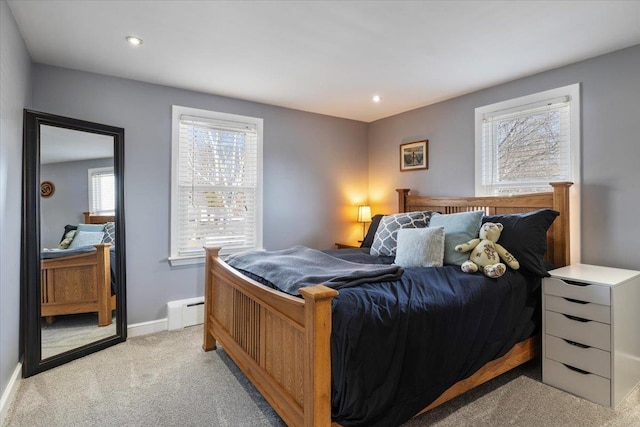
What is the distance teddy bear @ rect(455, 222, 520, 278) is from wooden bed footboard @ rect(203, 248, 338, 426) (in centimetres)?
125

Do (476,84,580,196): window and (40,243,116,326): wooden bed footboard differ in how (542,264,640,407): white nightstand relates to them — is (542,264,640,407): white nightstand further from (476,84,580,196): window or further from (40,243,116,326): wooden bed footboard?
(40,243,116,326): wooden bed footboard

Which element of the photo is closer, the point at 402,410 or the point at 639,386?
the point at 402,410

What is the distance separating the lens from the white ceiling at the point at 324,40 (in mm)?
1993

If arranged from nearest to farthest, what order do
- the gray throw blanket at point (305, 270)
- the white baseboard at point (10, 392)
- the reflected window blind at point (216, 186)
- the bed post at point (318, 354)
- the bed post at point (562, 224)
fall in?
the bed post at point (318, 354) → the gray throw blanket at point (305, 270) → the white baseboard at point (10, 392) → the bed post at point (562, 224) → the reflected window blind at point (216, 186)

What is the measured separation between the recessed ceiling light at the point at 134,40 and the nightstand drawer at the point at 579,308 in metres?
3.22

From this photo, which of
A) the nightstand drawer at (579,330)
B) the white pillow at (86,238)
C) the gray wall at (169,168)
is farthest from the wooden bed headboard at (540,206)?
the white pillow at (86,238)

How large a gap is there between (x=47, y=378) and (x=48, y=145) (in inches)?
63.5

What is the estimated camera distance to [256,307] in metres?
1.99

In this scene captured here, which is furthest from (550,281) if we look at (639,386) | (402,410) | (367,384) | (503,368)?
(367,384)

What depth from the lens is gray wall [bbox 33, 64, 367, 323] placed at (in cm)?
293

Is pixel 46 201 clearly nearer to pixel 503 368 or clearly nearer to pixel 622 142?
pixel 503 368

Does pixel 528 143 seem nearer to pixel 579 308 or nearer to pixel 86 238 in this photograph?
pixel 579 308

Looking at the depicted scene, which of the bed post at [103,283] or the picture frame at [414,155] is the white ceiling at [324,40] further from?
the bed post at [103,283]

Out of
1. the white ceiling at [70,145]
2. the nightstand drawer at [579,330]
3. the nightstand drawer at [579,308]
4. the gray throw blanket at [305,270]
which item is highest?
the white ceiling at [70,145]
